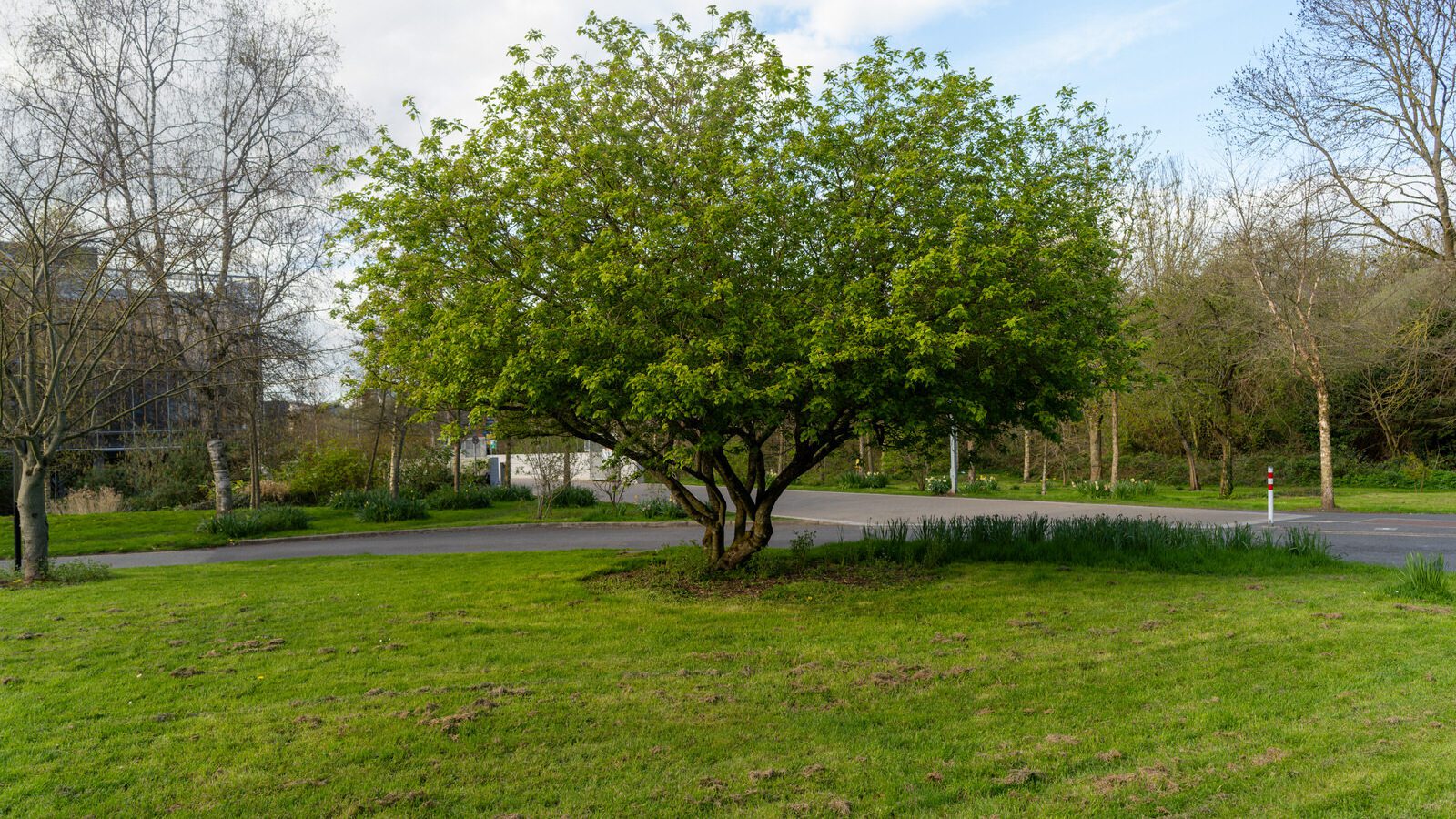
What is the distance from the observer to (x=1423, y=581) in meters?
9.09

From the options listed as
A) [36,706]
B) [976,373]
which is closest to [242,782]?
[36,706]

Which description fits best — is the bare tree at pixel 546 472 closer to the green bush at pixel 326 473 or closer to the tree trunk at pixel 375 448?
the tree trunk at pixel 375 448

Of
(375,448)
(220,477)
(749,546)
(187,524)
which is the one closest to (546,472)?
(375,448)

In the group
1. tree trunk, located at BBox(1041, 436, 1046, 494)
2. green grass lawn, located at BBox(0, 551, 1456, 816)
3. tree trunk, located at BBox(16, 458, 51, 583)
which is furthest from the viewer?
tree trunk, located at BBox(1041, 436, 1046, 494)

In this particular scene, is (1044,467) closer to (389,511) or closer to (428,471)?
(428,471)

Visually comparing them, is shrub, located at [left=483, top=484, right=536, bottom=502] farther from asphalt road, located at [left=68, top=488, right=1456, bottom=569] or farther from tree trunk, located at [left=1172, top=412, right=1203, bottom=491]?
tree trunk, located at [left=1172, top=412, right=1203, bottom=491]

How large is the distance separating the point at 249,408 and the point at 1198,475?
30575 mm

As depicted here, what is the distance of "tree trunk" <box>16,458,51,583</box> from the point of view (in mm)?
11953

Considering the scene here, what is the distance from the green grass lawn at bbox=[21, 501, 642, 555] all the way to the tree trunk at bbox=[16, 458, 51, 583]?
565 cm

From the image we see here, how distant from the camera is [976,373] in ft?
32.1

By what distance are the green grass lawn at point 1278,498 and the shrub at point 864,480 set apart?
1.60 m

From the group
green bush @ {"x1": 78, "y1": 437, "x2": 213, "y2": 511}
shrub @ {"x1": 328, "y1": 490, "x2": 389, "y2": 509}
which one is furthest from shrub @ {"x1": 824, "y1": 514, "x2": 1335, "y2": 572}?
green bush @ {"x1": 78, "y1": 437, "x2": 213, "y2": 511}

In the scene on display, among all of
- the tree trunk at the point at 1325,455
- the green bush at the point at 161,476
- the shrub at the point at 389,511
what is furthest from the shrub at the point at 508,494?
the tree trunk at the point at 1325,455

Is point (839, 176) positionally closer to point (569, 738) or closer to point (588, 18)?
point (588, 18)
